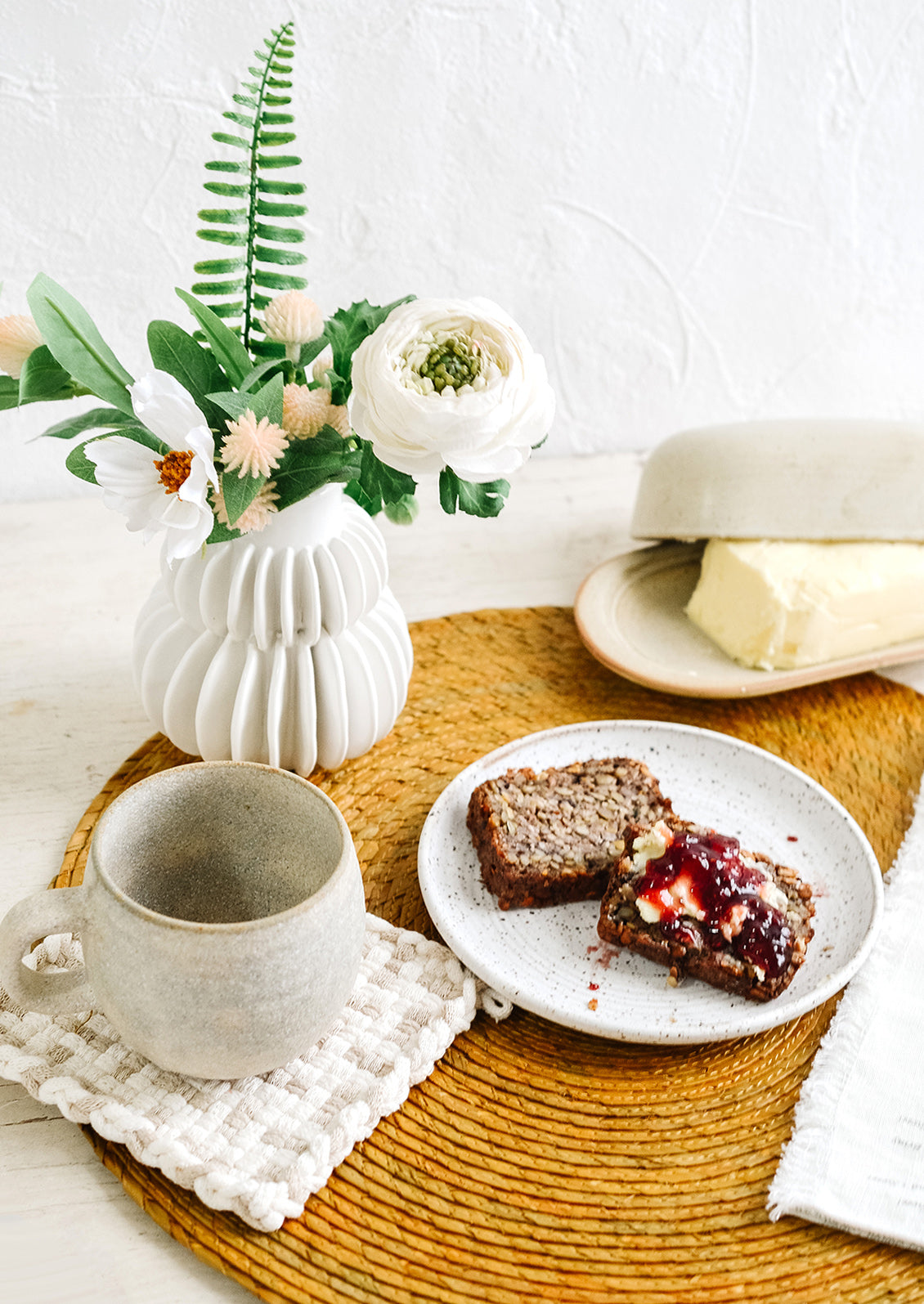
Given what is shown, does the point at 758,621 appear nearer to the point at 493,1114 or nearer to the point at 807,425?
the point at 807,425

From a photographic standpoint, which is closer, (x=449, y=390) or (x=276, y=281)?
(x=449, y=390)

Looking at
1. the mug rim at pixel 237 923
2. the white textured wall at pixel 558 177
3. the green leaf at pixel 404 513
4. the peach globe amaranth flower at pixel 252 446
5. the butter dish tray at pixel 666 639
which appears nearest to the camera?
the mug rim at pixel 237 923

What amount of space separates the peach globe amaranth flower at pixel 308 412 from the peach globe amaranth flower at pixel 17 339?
0.17 m

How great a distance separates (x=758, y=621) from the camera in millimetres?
1048

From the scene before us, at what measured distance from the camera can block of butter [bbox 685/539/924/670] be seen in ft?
3.41

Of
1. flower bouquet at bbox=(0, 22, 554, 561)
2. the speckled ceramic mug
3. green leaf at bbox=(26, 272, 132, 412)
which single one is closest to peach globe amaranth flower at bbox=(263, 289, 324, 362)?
flower bouquet at bbox=(0, 22, 554, 561)

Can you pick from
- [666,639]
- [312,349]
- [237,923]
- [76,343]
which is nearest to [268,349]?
[312,349]

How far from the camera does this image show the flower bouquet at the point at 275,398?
2.19 ft

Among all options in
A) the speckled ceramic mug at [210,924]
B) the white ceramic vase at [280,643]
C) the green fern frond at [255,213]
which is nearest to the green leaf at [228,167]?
the green fern frond at [255,213]

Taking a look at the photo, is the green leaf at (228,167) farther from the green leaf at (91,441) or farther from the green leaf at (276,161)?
the green leaf at (91,441)

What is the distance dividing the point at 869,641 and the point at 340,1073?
70 centimetres

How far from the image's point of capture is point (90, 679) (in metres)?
1.03

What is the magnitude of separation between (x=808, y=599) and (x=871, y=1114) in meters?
0.52

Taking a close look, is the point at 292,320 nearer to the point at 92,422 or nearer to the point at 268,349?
the point at 268,349
